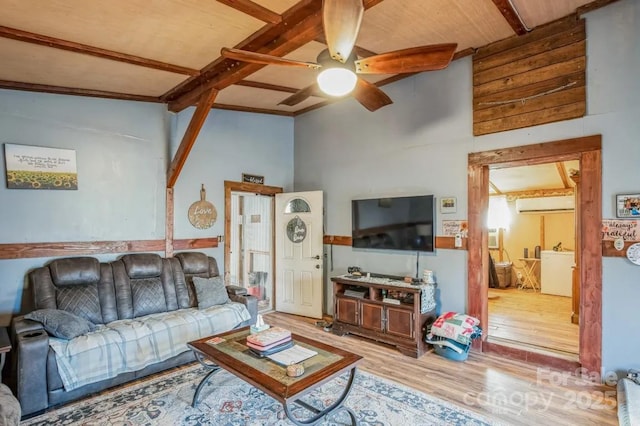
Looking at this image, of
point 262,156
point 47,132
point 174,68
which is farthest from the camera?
point 262,156

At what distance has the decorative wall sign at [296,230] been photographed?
536cm

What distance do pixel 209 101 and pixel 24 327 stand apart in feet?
8.54

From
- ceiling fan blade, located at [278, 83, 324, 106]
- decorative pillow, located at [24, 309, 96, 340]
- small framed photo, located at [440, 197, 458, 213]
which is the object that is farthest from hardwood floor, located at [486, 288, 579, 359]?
decorative pillow, located at [24, 309, 96, 340]

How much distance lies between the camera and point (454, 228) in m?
3.96

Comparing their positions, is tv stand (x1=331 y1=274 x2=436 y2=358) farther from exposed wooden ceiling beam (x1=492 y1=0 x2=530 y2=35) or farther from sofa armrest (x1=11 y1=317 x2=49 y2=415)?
sofa armrest (x1=11 y1=317 x2=49 y2=415)

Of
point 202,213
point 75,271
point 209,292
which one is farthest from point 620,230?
point 75,271

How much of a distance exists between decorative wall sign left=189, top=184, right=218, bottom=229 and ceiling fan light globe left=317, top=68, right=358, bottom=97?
2.90 meters

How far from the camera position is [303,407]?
2588 millimetres

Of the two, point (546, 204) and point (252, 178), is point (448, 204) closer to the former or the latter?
point (252, 178)

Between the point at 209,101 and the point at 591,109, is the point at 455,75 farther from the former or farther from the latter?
the point at 209,101

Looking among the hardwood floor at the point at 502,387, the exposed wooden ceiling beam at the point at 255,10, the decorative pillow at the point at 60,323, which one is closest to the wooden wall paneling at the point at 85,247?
the decorative pillow at the point at 60,323

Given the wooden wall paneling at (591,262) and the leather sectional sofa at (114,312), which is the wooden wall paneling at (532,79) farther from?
the leather sectional sofa at (114,312)

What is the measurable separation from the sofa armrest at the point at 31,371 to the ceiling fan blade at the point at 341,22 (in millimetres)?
2985

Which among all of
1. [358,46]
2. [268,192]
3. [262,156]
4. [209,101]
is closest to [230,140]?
[262,156]
